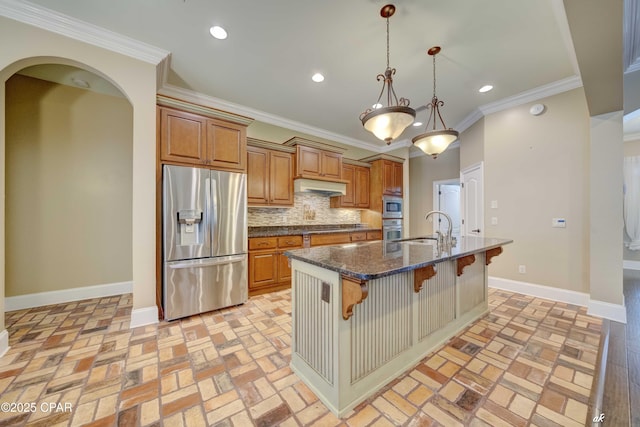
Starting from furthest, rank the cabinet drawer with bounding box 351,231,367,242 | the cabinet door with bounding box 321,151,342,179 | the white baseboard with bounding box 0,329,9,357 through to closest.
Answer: the cabinet drawer with bounding box 351,231,367,242
the cabinet door with bounding box 321,151,342,179
the white baseboard with bounding box 0,329,9,357

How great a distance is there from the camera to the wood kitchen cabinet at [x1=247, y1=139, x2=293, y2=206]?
12.3ft

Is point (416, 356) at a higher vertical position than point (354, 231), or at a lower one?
lower

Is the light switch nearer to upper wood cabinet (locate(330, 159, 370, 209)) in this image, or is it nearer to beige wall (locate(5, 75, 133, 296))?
upper wood cabinet (locate(330, 159, 370, 209))

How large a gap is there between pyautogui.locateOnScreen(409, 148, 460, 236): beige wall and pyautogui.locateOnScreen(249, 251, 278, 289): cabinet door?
12.9ft

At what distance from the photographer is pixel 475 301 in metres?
2.57

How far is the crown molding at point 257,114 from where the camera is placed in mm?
3316

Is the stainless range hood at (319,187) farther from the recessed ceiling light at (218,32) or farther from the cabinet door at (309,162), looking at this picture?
the recessed ceiling light at (218,32)

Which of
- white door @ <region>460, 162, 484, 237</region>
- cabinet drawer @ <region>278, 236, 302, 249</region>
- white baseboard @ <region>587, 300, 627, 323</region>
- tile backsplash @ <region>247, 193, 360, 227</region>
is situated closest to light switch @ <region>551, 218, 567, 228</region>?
white door @ <region>460, 162, 484, 237</region>

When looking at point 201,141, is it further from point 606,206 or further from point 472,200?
point 606,206

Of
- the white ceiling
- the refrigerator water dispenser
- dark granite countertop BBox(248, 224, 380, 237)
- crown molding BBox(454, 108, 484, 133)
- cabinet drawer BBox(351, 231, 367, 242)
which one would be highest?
the white ceiling

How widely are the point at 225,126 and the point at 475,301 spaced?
364 cm

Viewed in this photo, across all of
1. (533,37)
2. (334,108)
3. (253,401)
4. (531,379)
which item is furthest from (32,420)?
(533,37)

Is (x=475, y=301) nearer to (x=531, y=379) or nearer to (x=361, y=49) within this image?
(x=531, y=379)

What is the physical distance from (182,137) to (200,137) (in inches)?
7.5
